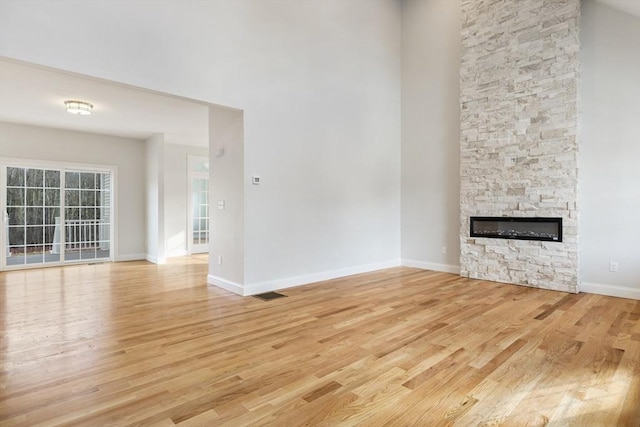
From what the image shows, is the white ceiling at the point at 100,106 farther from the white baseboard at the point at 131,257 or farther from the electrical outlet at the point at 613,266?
the electrical outlet at the point at 613,266

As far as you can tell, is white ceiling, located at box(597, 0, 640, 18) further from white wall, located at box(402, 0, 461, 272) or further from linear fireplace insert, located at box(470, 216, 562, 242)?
linear fireplace insert, located at box(470, 216, 562, 242)

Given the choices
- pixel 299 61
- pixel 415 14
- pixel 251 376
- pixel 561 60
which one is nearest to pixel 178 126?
pixel 299 61

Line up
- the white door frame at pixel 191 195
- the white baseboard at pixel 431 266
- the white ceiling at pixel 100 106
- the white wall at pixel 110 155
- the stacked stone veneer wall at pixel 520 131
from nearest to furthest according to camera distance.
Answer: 1. the white ceiling at pixel 100 106
2. the stacked stone veneer wall at pixel 520 131
3. the white baseboard at pixel 431 266
4. the white wall at pixel 110 155
5. the white door frame at pixel 191 195

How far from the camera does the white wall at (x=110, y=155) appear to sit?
6547 mm

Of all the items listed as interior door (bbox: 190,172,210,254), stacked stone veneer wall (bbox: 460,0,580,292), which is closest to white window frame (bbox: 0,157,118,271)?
interior door (bbox: 190,172,210,254)

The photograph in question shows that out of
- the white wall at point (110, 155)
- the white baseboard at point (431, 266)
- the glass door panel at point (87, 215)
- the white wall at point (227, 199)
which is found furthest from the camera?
the glass door panel at point (87, 215)

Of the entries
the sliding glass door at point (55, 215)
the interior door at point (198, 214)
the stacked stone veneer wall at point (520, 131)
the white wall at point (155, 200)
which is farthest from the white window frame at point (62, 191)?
the stacked stone veneer wall at point (520, 131)

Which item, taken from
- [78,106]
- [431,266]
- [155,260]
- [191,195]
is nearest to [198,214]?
[191,195]

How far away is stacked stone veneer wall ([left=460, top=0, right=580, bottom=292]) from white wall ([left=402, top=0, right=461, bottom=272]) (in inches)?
13.0

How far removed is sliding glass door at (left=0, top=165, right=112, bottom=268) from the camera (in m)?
6.47

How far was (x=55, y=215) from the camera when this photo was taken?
6941 mm

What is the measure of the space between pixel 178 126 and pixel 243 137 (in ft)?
10.6

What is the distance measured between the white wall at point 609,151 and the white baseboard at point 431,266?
1.69m

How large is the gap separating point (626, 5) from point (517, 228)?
9.41 ft
